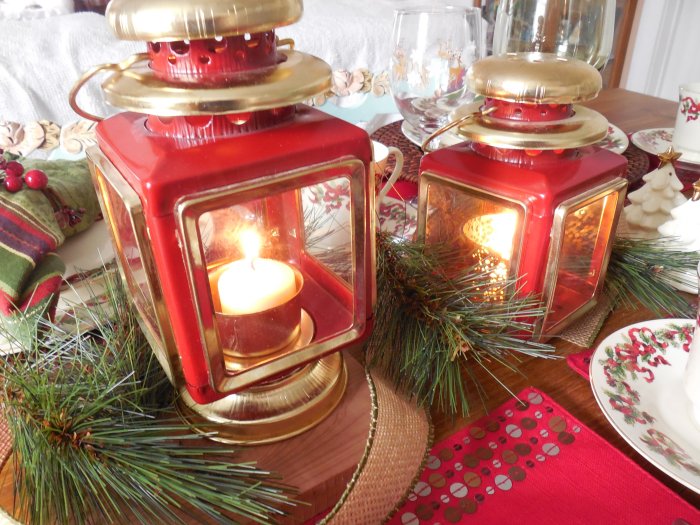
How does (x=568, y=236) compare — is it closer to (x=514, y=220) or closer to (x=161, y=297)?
(x=514, y=220)

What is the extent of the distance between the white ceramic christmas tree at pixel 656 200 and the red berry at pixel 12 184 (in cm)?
59

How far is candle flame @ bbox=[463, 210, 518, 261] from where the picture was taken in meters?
0.38

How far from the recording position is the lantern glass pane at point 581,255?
384 mm

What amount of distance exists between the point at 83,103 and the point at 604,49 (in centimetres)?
94

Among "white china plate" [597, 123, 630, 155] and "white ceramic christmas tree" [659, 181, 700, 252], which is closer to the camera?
"white ceramic christmas tree" [659, 181, 700, 252]

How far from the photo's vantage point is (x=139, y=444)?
11.4 inches

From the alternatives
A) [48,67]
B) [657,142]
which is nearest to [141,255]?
[657,142]

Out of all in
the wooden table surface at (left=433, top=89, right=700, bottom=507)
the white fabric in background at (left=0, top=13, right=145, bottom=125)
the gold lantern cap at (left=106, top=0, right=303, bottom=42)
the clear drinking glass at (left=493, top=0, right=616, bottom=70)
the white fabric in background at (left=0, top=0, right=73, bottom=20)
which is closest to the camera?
the gold lantern cap at (left=106, top=0, right=303, bottom=42)

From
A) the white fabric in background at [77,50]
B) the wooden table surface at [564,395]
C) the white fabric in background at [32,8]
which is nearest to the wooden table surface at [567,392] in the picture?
the wooden table surface at [564,395]

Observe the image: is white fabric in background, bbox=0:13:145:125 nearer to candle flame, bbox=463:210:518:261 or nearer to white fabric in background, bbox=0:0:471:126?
white fabric in background, bbox=0:0:471:126

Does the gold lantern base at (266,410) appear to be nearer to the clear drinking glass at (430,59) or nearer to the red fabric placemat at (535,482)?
the red fabric placemat at (535,482)

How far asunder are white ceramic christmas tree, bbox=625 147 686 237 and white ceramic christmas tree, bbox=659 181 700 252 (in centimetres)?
4

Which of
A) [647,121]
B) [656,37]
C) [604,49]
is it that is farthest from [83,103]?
[656,37]

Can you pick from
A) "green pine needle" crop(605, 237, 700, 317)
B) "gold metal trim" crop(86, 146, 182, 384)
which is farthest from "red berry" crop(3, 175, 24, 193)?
"green pine needle" crop(605, 237, 700, 317)
